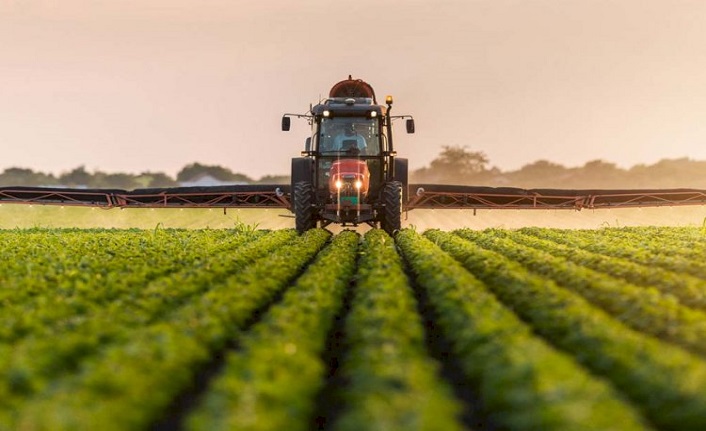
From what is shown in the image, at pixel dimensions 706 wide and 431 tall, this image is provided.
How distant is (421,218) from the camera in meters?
31.5

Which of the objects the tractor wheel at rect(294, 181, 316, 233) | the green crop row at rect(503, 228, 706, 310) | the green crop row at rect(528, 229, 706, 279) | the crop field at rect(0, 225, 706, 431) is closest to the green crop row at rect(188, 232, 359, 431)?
the crop field at rect(0, 225, 706, 431)

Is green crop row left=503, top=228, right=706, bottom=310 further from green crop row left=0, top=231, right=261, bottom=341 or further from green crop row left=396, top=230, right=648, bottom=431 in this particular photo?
green crop row left=0, top=231, right=261, bottom=341

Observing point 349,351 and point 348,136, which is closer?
point 349,351

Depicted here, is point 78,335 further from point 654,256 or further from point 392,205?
point 392,205

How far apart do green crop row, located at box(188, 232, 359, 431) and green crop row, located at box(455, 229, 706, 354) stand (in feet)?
10.2

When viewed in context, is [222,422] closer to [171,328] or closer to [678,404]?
[171,328]

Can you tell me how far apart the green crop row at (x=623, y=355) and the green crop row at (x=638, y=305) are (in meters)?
0.38

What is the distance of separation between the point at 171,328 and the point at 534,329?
3.64 metres

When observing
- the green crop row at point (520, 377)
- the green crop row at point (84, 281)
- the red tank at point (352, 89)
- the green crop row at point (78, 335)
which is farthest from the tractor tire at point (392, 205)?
the green crop row at point (520, 377)

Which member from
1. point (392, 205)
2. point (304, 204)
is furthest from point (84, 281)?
point (392, 205)

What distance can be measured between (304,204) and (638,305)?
1315 cm

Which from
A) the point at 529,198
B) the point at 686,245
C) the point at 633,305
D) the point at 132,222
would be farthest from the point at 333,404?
the point at 132,222

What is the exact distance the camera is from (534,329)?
781 centimetres

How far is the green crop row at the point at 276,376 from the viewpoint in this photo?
14.6ft
